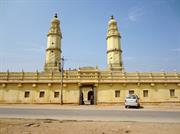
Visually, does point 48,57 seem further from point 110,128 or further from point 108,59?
point 110,128

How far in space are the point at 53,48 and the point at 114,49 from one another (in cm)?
1258

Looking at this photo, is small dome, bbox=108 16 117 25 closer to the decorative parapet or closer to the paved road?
the decorative parapet

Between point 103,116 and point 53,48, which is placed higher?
point 53,48

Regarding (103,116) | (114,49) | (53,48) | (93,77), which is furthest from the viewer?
(114,49)

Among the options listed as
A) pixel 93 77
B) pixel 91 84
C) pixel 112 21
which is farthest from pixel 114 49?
pixel 91 84

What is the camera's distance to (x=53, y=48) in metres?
36.7

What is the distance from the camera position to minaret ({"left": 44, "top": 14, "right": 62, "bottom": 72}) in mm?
36156

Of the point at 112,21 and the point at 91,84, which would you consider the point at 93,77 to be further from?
the point at 112,21

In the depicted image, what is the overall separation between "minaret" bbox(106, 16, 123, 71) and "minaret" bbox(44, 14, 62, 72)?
34.8 ft

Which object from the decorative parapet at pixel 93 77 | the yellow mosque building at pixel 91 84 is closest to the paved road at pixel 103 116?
the yellow mosque building at pixel 91 84

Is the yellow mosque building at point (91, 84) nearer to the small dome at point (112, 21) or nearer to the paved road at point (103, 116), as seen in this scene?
the paved road at point (103, 116)

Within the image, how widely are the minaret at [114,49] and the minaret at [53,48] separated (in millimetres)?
10596

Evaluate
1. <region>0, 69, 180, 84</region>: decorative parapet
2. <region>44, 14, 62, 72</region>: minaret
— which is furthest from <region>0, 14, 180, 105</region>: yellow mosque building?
<region>44, 14, 62, 72</region>: minaret

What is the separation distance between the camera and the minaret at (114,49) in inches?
1435
